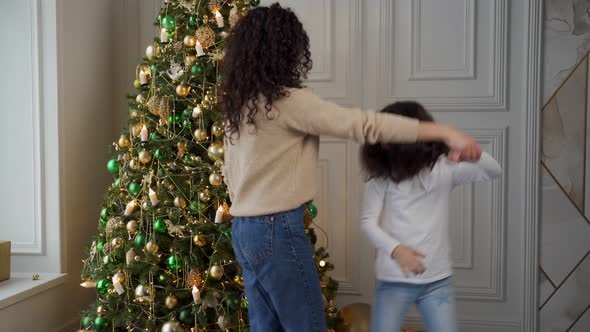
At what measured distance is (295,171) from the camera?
1.56 metres

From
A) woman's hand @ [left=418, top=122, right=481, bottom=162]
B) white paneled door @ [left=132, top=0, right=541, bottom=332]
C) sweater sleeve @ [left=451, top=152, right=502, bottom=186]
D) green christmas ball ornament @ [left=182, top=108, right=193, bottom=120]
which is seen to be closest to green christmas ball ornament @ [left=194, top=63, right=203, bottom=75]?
green christmas ball ornament @ [left=182, top=108, right=193, bottom=120]

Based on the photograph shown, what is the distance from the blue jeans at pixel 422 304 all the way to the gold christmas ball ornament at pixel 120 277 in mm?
1267

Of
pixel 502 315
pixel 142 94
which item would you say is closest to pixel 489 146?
pixel 502 315

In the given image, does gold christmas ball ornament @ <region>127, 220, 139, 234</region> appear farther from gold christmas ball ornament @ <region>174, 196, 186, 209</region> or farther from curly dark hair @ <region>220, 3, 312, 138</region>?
curly dark hair @ <region>220, 3, 312, 138</region>

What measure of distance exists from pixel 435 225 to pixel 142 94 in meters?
1.58

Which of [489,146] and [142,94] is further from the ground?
[142,94]

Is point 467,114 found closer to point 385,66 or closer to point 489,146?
point 489,146

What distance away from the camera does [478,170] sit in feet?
6.02

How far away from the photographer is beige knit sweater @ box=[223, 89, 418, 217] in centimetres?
149

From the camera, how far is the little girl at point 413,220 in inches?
69.1

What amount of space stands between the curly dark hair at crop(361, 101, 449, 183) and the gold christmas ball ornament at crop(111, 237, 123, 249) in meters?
1.28

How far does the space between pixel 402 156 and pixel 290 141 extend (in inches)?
16.9

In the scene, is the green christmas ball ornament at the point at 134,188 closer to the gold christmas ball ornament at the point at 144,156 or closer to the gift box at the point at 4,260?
the gold christmas ball ornament at the point at 144,156

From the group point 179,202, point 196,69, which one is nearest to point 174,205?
point 179,202
